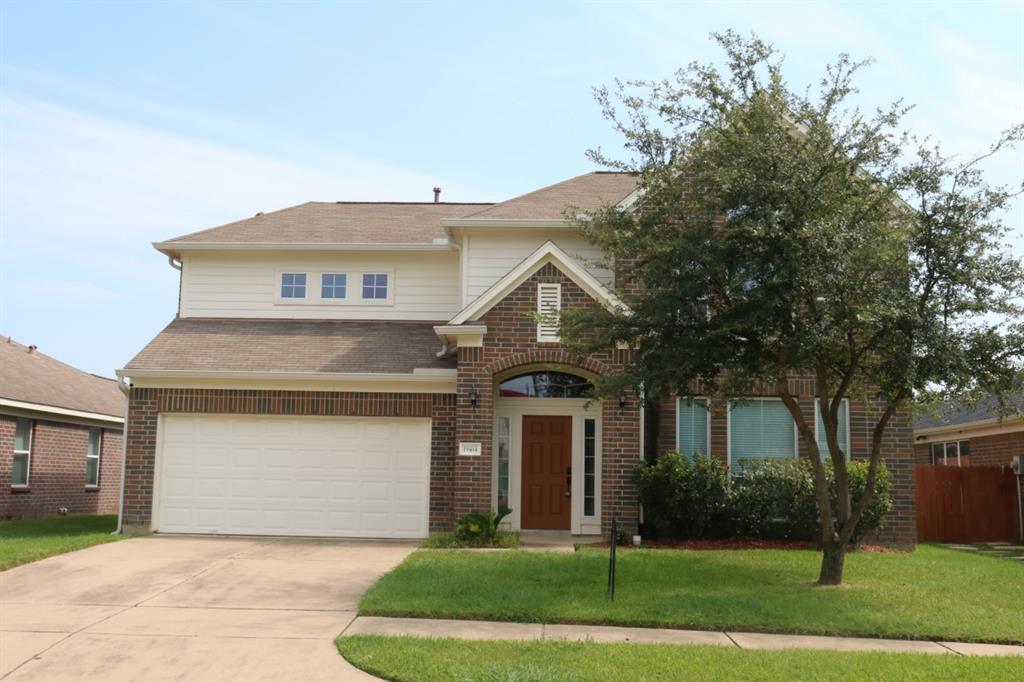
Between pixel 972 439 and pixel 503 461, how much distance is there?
13.5 meters

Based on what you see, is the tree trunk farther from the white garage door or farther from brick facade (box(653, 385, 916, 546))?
the white garage door

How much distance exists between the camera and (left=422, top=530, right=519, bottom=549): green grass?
48.0 feet

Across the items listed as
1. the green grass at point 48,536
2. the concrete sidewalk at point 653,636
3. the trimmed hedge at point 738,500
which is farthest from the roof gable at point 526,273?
the concrete sidewalk at point 653,636

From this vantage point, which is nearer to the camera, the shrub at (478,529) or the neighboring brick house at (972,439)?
the shrub at (478,529)

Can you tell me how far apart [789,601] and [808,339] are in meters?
2.94

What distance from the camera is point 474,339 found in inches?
618

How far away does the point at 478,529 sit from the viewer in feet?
48.1

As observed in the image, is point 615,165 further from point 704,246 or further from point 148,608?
point 148,608

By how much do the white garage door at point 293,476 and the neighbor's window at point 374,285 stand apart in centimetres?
334

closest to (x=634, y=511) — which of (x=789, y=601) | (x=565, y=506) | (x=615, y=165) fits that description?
(x=565, y=506)

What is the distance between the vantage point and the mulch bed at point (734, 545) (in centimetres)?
1482

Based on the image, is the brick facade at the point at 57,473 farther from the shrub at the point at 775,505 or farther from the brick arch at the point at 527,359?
the shrub at the point at 775,505

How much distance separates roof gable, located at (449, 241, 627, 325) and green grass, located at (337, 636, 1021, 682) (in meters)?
7.86

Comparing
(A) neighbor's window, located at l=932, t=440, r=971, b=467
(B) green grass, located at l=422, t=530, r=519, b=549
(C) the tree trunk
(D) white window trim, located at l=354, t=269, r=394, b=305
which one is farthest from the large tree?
(A) neighbor's window, located at l=932, t=440, r=971, b=467
